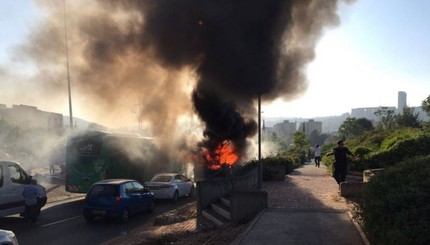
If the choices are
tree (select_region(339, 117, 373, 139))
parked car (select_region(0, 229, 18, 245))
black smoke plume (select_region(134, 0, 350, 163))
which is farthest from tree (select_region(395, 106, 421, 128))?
parked car (select_region(0, 229, 18, 245))

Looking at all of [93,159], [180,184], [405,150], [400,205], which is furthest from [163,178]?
[400,205]

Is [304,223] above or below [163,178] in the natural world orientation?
above

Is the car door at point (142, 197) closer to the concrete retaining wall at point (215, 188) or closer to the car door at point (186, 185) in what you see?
the concrete retaining wall at point (215, 188)

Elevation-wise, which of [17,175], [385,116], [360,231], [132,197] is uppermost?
[17,175]

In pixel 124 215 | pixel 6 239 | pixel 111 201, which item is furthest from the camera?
pixel 124 215

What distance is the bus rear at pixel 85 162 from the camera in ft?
54.2

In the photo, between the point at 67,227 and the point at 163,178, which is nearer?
the point at 67,227

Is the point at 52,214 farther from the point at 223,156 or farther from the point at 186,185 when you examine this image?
the point at 223,156

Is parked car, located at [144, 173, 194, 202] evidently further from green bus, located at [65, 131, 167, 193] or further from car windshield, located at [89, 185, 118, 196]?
car windshield, located at [89, 185, 118, 196]

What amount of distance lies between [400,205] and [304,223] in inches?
143

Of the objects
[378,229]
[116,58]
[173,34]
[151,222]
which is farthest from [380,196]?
[116,58]

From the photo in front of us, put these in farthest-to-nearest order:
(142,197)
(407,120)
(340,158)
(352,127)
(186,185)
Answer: (352,127)
(407,120)
(186,185)
(142,197)
(340,158)

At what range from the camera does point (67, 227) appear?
11781mm

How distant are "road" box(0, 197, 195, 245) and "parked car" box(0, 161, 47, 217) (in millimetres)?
506
